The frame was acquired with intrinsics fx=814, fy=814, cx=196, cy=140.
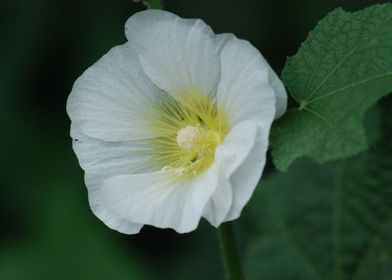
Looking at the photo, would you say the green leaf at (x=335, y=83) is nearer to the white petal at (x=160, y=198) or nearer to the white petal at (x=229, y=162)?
the white petal at (x=229, y=162)

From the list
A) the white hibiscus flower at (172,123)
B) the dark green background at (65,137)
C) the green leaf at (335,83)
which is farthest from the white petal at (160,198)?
the dark green background at (65,137)

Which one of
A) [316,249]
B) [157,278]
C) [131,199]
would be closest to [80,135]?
[131,199]

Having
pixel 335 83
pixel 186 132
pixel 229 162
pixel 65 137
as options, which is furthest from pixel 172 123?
pixel 65 137

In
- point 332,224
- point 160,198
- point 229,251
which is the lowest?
point 332,224

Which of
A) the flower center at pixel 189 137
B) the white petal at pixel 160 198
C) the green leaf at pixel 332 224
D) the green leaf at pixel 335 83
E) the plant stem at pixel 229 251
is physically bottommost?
the green leaf at pixel 332 224

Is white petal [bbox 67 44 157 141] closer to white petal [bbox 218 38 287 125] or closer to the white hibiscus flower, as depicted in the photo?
the white hibiscus flower

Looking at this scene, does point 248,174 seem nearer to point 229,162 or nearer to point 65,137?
point 229,162

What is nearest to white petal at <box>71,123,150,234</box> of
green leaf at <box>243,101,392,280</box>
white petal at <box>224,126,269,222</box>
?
white petal at <box>224,126,269,222</box>
